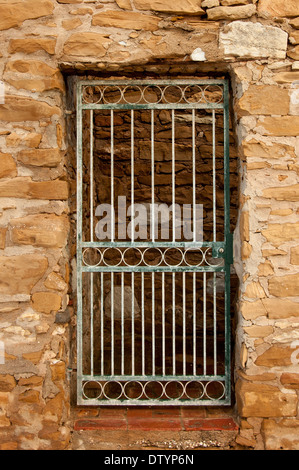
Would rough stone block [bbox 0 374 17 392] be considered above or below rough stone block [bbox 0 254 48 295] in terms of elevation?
below

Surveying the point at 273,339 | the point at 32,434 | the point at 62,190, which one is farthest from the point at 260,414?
the point at 62,190

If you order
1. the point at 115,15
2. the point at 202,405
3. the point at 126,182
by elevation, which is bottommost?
the point at 202,405

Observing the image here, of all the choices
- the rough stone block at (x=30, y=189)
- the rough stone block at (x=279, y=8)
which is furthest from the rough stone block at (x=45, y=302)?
the rough stone block at (x=279, y=8)

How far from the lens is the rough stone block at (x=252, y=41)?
8.45 feet

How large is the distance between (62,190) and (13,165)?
334mm

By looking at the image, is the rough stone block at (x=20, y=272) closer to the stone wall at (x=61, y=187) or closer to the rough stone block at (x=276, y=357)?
the stone wall at (x=61, y=187)

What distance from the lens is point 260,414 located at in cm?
260

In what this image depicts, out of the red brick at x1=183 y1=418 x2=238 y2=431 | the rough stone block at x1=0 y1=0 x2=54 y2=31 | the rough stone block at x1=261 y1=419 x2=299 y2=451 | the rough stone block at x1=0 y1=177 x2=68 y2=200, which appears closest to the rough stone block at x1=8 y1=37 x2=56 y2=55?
the rough stone block at x1=0 y1=0 x2=54 y2=31

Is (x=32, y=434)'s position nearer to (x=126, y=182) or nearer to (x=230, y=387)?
(x=230, y=387)

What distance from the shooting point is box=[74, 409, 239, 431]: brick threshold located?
106 inches

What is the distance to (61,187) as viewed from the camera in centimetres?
264

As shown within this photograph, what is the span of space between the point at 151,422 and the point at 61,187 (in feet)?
5.28

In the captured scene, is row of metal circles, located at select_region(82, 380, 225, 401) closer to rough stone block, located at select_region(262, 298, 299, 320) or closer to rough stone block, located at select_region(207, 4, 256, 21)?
rough stone block, located at select_region(262, 298, 299, 320)

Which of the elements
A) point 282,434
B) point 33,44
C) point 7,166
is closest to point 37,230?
point 7,166
